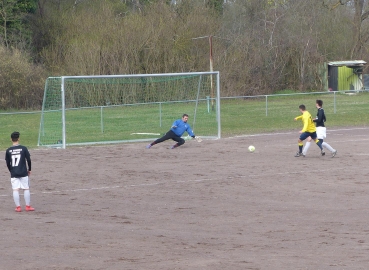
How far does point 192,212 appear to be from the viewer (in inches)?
535

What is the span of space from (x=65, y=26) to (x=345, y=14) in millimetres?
22864

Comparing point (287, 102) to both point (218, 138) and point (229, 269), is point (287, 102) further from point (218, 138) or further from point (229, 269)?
point (229, 269)

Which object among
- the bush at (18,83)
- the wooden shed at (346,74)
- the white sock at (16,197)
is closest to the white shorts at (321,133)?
the white sock at (16,197)

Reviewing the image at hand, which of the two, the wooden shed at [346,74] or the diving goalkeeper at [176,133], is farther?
the wooden shed at [346,74]

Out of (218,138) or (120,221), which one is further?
(218,138)

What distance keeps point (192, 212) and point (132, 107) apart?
18.8 metres

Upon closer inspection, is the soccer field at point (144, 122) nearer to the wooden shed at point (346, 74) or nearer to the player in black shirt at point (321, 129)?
the player in black shirt at point (321, 129)

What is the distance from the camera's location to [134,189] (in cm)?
1659

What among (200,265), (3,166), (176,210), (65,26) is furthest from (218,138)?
(65,26)

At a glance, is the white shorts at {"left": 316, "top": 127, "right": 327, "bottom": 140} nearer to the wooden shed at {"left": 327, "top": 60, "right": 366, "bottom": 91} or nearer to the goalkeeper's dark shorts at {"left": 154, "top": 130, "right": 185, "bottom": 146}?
the goalkeeper's dark shorts at {"left": 154, "top": 130, "right": 185, "bottom": 146}

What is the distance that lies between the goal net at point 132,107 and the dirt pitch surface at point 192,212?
6.28 metres

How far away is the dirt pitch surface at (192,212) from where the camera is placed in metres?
9.85

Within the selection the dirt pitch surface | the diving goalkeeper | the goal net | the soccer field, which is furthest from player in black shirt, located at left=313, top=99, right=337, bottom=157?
the soccer field

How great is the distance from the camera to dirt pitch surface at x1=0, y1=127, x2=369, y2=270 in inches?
388
